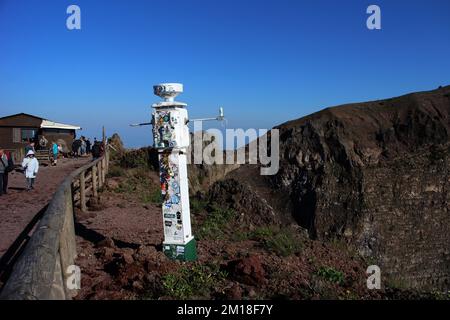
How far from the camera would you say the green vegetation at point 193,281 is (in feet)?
13.9

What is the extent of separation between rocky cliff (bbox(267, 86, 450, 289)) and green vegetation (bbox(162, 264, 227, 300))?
11470 millimetres

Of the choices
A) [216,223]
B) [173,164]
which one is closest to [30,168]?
[216,223]

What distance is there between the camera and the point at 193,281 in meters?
4.58

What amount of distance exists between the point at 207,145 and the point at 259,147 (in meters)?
3.71

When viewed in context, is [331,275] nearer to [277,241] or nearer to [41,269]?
[277,241]

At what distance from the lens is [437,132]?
65.6 ft

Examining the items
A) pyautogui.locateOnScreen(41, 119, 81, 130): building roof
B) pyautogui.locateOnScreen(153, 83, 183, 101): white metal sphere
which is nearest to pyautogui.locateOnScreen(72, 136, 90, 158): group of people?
pyautogui.locateOnScreen(41, 119, 81, 130): building roof

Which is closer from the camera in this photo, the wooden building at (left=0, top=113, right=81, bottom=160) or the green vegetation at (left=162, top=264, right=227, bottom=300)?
the green vegetation at (left=162, top=264, right=227, bottom=300)

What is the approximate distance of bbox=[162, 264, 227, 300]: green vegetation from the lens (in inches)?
167

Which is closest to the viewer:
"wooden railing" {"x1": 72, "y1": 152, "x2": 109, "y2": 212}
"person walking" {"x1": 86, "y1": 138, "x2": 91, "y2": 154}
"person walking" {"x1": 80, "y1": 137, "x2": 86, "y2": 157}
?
"wooden railing" {"x1": 72, "y1": 152, "x2": 109, "y2": 212}

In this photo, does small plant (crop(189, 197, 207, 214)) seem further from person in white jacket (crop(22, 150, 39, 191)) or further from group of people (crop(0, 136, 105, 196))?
group of people (crop(0, 136, 105, 196))

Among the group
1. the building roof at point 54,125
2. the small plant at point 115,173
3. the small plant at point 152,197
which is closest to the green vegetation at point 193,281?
the small plant at point 152,197
